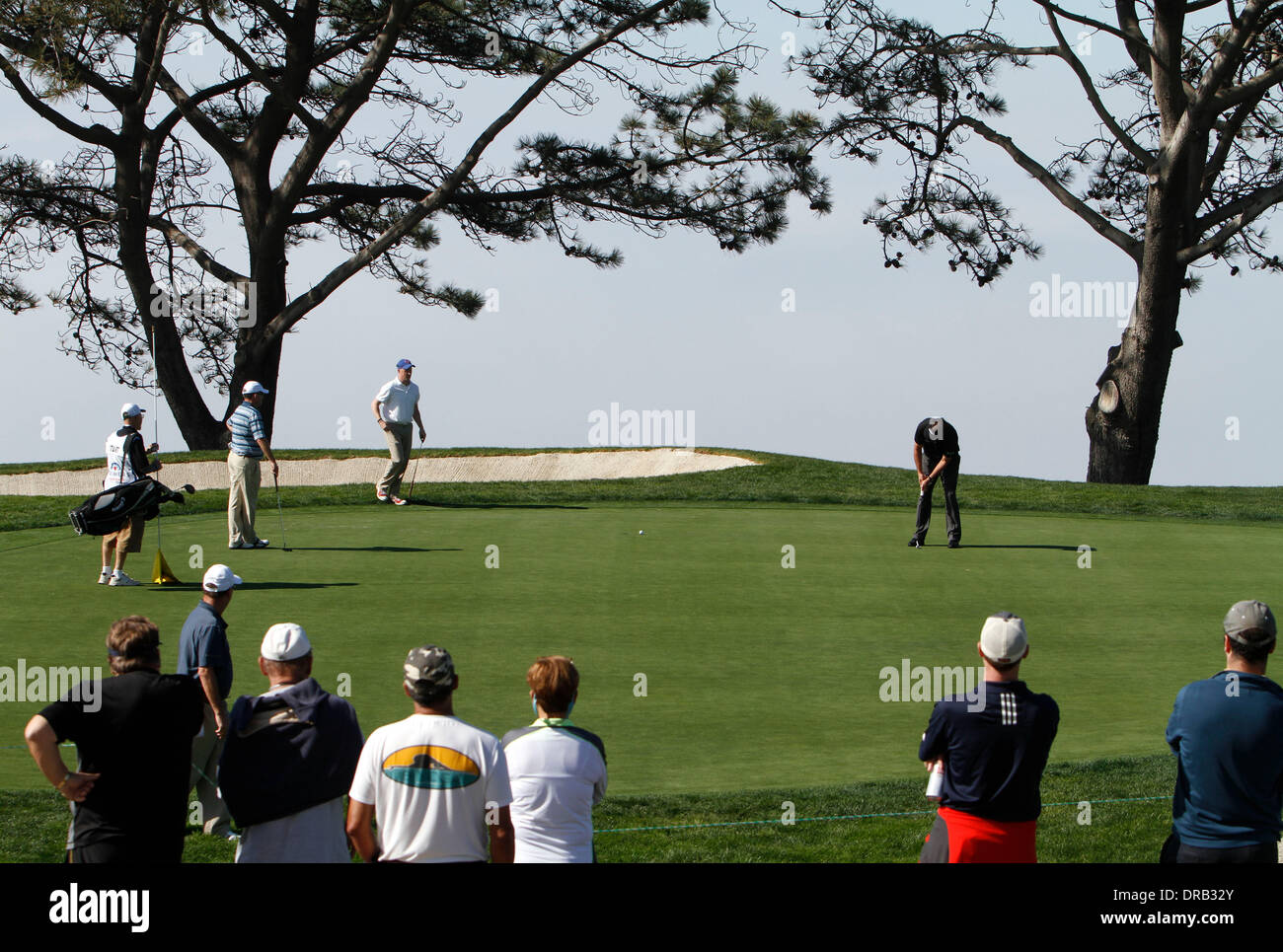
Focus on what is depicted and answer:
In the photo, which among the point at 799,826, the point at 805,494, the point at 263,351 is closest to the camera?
the point at 799,826

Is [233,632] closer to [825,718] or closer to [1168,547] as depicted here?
[825,718]

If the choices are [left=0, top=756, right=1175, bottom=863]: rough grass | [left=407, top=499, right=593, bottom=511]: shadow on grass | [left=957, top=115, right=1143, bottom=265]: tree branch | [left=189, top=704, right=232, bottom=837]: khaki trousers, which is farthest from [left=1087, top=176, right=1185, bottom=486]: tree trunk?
[left=189, top=704, right=232, bottom=837]: khaki trousers

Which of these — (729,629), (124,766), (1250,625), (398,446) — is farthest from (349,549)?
(1250,625)

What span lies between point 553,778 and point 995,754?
1.71m

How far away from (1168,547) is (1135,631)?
13.7 feet

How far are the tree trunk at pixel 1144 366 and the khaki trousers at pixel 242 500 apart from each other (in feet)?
56.7

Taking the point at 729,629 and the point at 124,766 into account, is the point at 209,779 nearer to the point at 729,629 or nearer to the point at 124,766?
the point at 124,766

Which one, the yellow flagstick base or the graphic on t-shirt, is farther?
the yellow flagstick base

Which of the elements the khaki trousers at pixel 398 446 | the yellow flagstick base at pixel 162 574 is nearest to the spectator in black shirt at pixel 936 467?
the khaki trousers at pixel 398 446

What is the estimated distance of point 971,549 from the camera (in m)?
15.8

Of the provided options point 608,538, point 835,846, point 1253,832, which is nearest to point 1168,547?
point 608,538

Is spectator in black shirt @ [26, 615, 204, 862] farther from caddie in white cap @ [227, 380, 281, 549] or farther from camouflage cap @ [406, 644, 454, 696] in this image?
caddie in white cap @ [227, 380, 281, 549]

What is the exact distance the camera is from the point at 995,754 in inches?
234

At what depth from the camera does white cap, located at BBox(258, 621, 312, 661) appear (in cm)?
606
